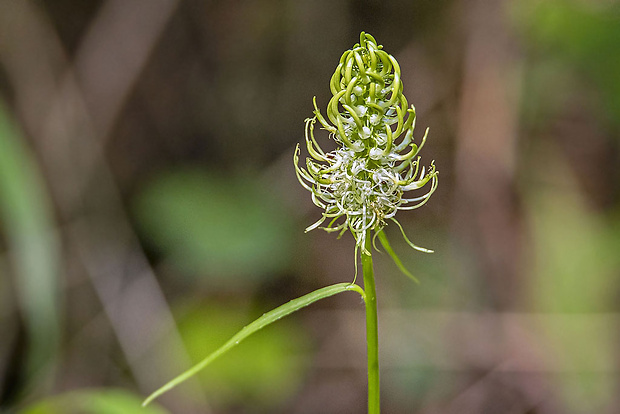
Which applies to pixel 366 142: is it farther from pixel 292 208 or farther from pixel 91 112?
pixel 91 112

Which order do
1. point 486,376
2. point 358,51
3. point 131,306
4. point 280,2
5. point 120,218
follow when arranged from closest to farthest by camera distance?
1. point 358,51
2. point 486,376
3. point 131,306
4. point 120,218
5. point 280,2

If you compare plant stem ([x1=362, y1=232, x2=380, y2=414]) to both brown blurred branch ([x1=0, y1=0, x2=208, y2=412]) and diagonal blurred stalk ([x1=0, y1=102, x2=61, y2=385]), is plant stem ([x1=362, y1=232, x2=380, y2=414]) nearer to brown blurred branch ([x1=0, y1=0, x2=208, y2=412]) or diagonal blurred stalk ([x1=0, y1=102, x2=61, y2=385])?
diagonal blurred stalk ([x1=0, y1=102, x2=61, y2=385])

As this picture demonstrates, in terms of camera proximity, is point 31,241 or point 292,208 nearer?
point 31,241

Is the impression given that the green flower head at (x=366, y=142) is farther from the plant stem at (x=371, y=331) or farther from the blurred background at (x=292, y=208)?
the blurred background at (x=292, y=208)

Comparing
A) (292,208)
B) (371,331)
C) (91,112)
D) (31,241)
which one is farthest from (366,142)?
(91,112)

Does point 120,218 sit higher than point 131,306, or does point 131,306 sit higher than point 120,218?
point 120,218

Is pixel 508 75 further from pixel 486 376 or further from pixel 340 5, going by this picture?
pixel 486 376

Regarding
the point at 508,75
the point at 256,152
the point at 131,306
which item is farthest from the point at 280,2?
the point at 131,306
